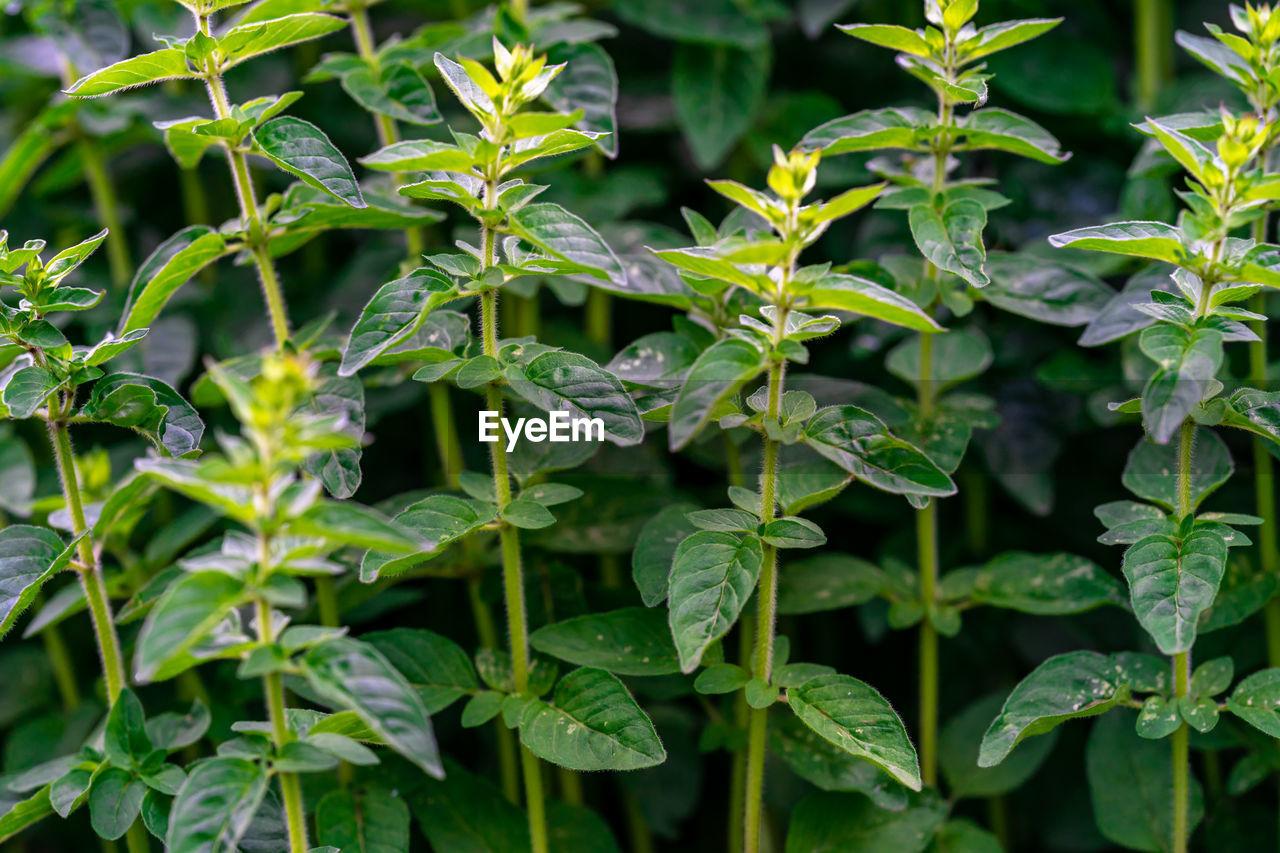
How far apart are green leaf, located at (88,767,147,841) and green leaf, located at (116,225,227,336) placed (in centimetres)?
39

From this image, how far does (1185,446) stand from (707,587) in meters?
0.43

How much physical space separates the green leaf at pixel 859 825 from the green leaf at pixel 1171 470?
0.38 m

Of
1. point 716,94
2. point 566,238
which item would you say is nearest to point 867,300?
point 566,238

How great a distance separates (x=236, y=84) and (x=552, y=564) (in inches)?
36.6

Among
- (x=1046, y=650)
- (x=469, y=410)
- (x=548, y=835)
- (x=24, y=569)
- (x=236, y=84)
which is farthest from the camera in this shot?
(x=236, y=84)

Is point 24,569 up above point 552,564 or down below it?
above

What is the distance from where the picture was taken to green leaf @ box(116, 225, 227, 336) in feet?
3.10

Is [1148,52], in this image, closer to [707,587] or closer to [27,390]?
[707,587]

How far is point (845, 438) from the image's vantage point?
2.85 feet

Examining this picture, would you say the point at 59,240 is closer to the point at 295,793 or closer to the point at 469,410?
the point at 469,410

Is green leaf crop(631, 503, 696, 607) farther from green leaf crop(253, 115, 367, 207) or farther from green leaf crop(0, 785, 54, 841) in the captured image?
green leaf crop(0, 785, 54, 841)

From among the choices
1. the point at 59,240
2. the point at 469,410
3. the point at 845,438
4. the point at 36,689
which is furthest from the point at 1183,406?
the point at 59,240

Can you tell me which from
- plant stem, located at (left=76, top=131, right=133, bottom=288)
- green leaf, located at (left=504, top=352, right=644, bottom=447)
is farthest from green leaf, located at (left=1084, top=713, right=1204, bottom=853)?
plant stem, located at (left=76, top=131, right=133, bottom=288)

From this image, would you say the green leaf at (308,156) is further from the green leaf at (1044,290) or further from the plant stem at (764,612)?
the green leaf at (1044,290)
